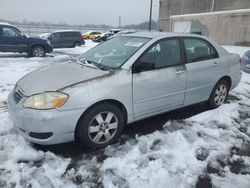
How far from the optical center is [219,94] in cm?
512

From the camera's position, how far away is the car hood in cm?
326

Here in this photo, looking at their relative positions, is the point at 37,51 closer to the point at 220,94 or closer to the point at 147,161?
the point at 220,94

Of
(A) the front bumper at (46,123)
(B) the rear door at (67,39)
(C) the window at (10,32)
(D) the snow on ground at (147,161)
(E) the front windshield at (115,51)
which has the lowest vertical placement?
(B) the rear door at (67,39)

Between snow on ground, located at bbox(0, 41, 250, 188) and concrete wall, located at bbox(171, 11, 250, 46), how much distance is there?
61.4ft

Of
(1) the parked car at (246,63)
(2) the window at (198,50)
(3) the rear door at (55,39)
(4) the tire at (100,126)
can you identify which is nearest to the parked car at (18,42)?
(3) the rear door at (55,39)

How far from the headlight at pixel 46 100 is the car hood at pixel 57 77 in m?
0.08

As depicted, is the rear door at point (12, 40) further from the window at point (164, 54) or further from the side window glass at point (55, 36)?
the window at point (164, 54)

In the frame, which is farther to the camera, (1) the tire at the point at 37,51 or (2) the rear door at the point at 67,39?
(2) the rear door at the point at 67,39

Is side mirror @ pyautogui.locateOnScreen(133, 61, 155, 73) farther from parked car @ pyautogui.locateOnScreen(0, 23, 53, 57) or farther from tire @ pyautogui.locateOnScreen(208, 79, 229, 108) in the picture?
parked car @ pyautogui.locateOnScreen(0, 23, 53, 57)

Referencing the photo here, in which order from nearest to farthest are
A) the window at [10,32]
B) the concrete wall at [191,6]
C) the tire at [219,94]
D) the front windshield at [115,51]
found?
the front windshield at [115,51], the tire at [219,94], the window at [10,32], the concrete wall at [191,6]

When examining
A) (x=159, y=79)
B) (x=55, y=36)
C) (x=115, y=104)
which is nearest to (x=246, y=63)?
(x=159, y=79)

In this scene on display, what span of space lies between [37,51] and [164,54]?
10998 millimetres

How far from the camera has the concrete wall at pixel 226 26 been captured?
2028 centimetres

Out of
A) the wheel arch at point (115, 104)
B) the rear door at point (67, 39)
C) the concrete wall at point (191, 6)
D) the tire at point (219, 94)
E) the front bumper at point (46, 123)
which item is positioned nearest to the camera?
the front bumper at point (46, 123)
